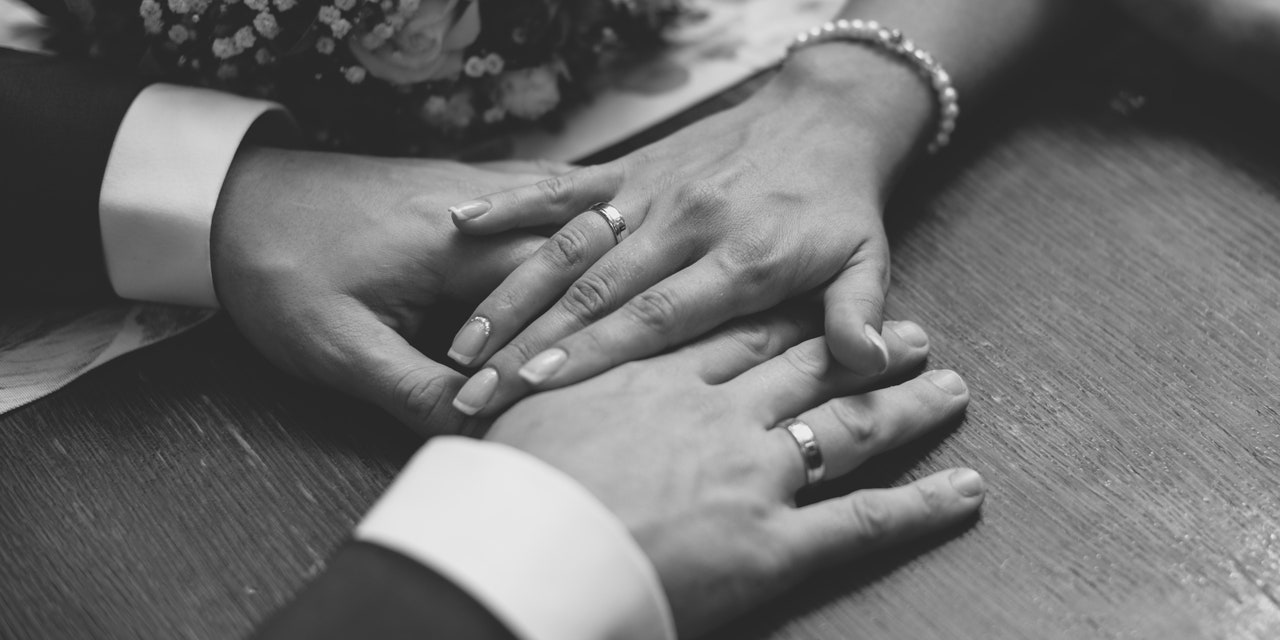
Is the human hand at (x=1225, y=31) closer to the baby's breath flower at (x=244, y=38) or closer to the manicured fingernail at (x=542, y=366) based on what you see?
the manicured fingernail at (x=542, y=366)

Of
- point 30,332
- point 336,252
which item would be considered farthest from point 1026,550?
point 30,332

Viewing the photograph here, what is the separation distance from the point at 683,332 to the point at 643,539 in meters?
0.19

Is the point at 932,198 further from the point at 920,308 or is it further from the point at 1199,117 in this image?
the point at 1199,117

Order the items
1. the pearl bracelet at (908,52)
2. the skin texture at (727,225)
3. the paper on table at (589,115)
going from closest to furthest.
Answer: the skin texture at (727,225) < the paper on table at (589,115) < the pearl bracelet at (908,52)

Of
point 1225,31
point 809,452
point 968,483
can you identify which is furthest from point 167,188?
point 1225,31

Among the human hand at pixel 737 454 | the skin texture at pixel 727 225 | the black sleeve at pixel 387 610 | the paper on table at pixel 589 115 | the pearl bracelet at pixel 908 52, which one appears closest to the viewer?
the black sleeve at pixel 387 610

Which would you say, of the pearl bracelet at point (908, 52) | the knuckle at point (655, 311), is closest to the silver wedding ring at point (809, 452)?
the knuckle at point (655, 311)

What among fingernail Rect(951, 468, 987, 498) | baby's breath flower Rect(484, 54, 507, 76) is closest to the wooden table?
fingernail Rect(951, 468, 987, 498)

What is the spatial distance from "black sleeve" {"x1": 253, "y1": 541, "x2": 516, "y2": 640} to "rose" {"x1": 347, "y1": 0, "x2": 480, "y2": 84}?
485 millimetres

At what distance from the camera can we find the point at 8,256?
87 cm

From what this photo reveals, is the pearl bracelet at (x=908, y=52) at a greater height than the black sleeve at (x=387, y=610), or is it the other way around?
the pearl bracelet at (x=908, y=52)

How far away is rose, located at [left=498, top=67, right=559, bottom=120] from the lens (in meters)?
1.01

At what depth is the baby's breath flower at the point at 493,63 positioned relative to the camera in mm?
958

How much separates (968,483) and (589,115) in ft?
1.84
